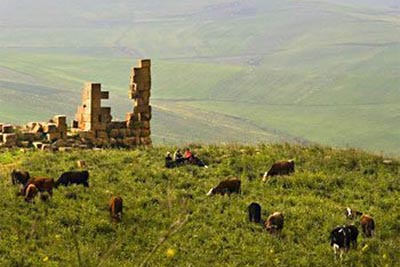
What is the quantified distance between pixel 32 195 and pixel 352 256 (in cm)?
932

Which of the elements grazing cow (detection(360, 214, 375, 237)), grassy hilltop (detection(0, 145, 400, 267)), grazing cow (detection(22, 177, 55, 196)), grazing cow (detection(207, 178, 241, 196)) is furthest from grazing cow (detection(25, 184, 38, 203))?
grazing cow (detection(360, 214, 375, 237))

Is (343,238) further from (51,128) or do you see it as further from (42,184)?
(51,128)

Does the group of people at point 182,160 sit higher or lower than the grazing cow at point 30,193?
higher

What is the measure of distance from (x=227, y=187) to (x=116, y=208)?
13.6 ft

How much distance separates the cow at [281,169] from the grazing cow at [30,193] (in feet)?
26.2

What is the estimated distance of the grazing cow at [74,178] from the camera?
2502cm

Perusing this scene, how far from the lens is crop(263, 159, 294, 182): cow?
27.4 metres

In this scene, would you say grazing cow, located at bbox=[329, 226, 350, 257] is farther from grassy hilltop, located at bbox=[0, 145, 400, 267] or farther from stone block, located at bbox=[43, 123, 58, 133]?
stone block, located at bbox=[43, 123, 58, 133]

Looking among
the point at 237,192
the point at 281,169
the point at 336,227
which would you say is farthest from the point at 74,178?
the point at 336,227

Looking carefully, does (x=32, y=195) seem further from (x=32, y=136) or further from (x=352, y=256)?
(x=32, y=136)

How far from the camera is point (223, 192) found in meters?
25.1

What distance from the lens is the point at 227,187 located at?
25.2 m

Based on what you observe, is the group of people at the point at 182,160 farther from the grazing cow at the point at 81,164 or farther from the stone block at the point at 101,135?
the stone block at the point at 101,135

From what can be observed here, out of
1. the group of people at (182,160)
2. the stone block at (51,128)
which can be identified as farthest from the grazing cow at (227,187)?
the stone block at (51,128)
